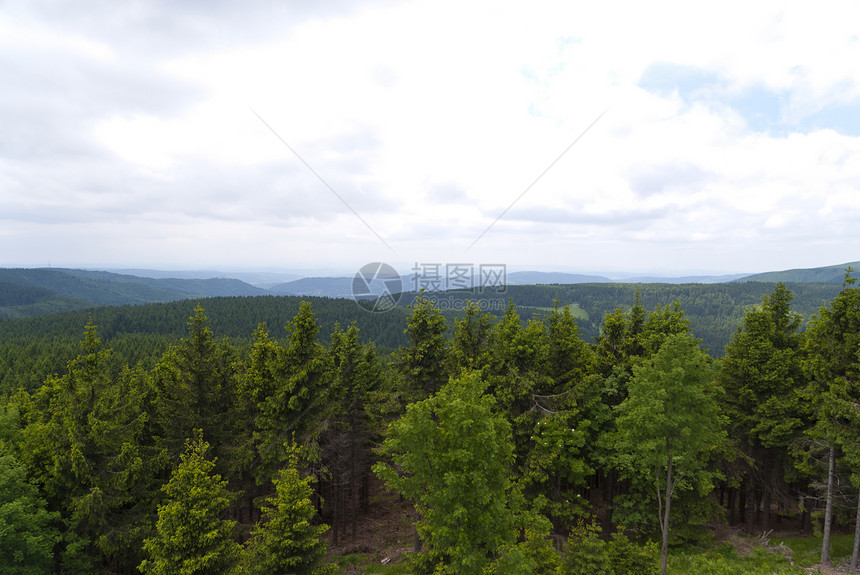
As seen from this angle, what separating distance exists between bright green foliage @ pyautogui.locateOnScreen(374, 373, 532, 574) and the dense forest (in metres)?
0.08

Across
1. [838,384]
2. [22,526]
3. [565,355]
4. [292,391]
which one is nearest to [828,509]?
[838,384]

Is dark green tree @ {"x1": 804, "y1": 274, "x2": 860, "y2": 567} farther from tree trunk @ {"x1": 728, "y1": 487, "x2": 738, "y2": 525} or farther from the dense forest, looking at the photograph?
tree trunk @ {"x1": 728, "y1": 487, "x2": 738, "y2": 525}

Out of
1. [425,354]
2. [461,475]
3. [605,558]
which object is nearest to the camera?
[461,475]

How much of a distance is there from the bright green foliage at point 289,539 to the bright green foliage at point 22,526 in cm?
1312

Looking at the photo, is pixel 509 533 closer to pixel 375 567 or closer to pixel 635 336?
pixel 375 567

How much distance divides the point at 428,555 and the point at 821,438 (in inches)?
939

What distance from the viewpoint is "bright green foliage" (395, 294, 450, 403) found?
24.2 meters

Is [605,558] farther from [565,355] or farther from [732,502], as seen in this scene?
[732,502]

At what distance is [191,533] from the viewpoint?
15.1 m

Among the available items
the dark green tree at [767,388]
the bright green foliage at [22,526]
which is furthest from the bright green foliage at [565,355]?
the bright green foliage at [22,526]

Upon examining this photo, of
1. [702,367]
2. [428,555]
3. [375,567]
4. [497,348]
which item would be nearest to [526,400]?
[497,348]

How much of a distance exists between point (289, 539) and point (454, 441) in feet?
26.0

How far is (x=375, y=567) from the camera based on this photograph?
2416 cm

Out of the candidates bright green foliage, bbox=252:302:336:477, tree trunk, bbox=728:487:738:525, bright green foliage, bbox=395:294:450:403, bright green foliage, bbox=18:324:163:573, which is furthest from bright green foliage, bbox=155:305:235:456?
tree trunk, bbox=728:487:738:525
